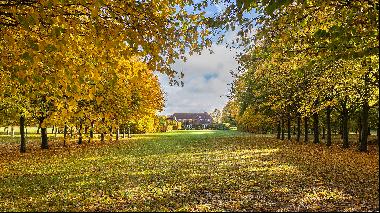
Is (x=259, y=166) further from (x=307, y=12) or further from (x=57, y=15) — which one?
(x=57, y=15)

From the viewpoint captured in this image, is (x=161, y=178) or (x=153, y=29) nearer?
(x=153, y=29)

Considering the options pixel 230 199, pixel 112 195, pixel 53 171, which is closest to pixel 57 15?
pixel 112 195

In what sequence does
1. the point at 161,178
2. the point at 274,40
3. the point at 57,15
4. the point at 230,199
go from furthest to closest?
1. the point at 161,178
2. the point at 274,40
3. the point at 230,199
4. the point at 57,15

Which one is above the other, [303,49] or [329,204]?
[303,49]

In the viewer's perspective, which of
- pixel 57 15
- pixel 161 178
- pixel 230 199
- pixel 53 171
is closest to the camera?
pixel 57 15

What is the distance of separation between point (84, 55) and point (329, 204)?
9.10m

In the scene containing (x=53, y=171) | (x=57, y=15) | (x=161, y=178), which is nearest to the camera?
(x=57, y=15)

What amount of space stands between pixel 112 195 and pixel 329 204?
701 cm

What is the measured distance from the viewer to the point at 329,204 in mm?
11008

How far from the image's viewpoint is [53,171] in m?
20.8

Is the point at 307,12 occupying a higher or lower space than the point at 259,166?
higher

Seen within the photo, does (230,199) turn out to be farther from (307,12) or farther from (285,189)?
(307,12)

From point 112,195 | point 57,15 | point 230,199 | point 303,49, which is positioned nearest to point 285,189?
point 230,199

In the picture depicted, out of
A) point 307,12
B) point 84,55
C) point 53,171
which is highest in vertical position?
point 307,12
